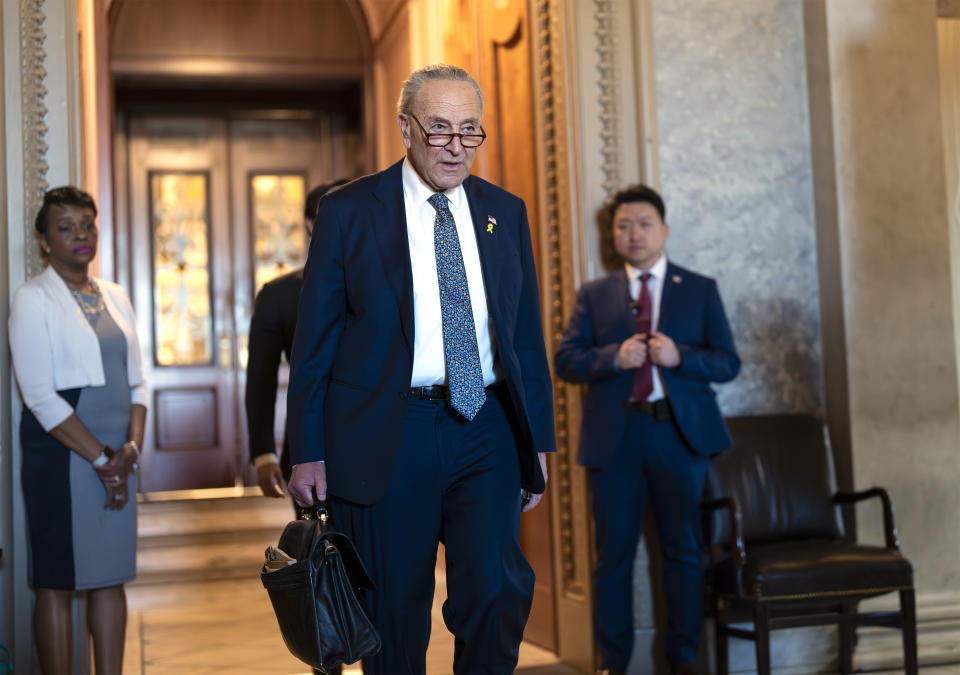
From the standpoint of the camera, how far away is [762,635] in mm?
3607

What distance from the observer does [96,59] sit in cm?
520

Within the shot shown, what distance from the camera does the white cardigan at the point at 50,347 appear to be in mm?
3496

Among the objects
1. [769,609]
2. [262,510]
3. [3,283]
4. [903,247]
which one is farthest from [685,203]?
[262,510]

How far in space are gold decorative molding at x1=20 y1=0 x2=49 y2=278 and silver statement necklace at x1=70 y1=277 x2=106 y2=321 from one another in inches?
10.2

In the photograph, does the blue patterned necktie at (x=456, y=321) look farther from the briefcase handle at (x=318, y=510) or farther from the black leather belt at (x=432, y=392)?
the briefcase handle at (x=318, y=510)

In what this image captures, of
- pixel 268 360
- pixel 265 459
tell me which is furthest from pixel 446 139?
pixel 265 459

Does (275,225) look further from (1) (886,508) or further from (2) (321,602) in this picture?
(2) (321,602)

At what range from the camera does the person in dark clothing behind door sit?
3422mm

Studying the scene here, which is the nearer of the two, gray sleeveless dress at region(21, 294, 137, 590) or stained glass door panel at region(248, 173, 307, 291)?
gray sleeveless dress at region(21, 294, 137, 590)

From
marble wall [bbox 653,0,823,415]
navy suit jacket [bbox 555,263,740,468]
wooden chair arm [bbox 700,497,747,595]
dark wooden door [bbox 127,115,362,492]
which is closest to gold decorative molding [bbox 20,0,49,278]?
navy suit jacket [bbox 555,263,740,468]

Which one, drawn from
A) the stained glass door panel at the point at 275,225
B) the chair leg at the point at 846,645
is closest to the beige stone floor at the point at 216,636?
the chair leg at the point at 846,645

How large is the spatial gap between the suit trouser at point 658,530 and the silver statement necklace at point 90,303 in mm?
1895

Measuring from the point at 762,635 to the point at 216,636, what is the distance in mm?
2859

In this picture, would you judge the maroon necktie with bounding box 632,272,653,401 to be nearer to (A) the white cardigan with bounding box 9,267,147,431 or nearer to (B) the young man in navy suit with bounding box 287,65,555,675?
(B) the young man in navy suit with bounding box 287,65,555,675
